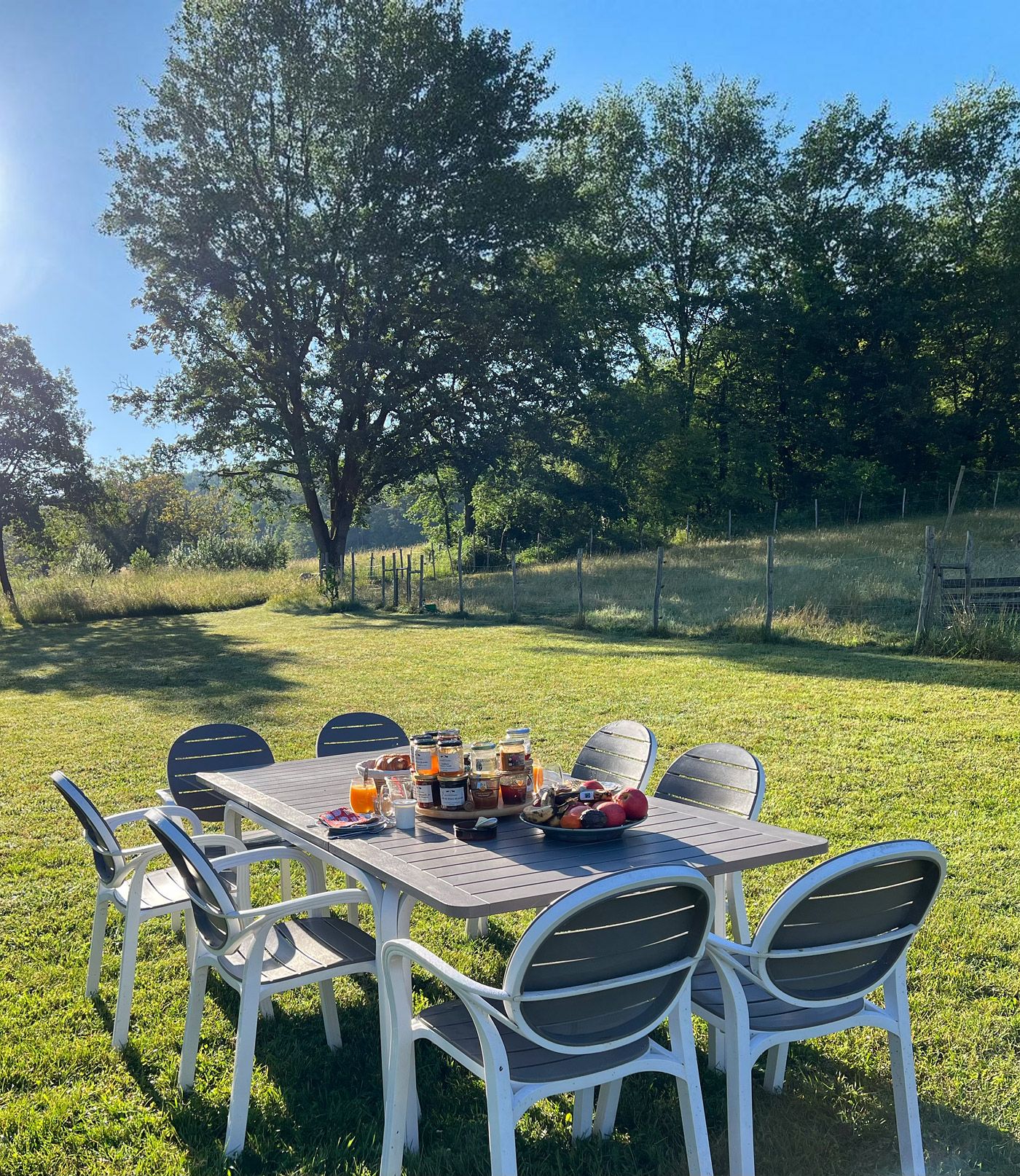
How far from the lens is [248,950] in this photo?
319 centimetres

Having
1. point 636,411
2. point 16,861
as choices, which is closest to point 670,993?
point 16,861

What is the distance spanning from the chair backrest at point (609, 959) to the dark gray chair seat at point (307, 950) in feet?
3.27

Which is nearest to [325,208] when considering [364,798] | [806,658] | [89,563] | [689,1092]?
[89,563]

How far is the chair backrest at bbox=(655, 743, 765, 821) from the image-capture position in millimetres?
3842

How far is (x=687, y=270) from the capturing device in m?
43.5

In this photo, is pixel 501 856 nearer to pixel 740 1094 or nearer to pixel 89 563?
pixel 740 1094

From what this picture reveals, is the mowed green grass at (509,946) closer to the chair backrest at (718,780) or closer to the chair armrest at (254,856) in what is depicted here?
the chair armrest at (254,856)

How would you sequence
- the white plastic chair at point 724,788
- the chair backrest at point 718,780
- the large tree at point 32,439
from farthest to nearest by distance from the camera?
the large tree at point 32,439, the chair backrest at point 718,780, the white plastic chair at point 724,788

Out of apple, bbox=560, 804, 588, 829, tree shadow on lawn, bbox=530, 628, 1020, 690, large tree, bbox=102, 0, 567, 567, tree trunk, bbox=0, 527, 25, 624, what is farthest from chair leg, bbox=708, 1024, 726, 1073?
large tree, bbox=102, 0, 567, 567

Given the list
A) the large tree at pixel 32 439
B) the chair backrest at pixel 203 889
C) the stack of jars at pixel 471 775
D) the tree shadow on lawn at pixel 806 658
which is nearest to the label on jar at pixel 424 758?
the stack of jars at pixel 471 775

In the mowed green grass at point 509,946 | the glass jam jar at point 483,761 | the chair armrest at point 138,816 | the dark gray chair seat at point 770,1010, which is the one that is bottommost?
the mowed green grass at point 509,946

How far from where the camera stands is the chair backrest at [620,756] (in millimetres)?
4293

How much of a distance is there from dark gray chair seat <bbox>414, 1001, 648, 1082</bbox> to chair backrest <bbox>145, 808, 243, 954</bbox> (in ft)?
2.23

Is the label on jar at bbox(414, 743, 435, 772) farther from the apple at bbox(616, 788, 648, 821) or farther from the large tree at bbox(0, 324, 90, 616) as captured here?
the large tree at bbox(0, 324, 90, 616)
